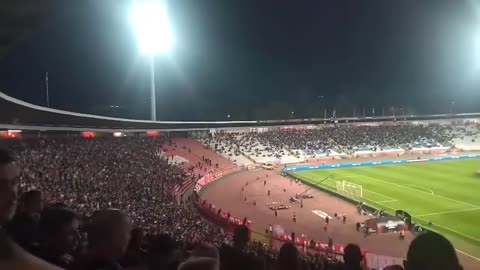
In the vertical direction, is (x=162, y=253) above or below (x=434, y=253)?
below

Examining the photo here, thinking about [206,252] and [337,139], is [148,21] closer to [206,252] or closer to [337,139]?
[337,139]

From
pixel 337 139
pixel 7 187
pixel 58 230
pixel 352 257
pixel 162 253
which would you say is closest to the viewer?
pixel 7 187

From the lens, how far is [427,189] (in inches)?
1652

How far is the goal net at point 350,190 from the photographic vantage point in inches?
1531

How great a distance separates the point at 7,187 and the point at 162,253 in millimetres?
2382

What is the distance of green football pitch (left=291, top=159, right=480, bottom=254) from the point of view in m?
31.2

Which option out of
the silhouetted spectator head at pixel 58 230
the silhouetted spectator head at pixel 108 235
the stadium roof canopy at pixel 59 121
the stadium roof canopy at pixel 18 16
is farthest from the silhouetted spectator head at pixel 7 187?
the stadium roof canopy at pixel 59 121

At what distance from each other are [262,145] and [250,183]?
23.5 m

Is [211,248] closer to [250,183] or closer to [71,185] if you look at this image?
[71,185]

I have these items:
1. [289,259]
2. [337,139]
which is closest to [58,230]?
[289,259]

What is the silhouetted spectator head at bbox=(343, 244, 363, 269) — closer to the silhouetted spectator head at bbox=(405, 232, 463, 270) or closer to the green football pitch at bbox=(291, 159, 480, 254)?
the silhouetted spectator head at bbox=(405, 232, 463, 270)

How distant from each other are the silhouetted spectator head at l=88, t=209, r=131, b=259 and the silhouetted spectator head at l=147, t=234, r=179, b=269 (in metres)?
1.28

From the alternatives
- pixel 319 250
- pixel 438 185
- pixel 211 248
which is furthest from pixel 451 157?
pixel 211 248

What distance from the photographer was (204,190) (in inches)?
1679
